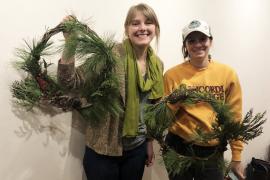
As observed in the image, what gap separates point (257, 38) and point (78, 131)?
61.0 inches

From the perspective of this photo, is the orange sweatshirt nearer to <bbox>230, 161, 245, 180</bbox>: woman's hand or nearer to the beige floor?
<bbox>230, 161, 245, 180</bbox>: woman's hand

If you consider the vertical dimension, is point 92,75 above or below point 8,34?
below

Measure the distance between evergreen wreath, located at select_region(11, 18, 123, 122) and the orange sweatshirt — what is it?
0.30 m

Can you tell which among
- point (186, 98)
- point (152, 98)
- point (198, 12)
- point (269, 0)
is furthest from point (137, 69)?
point (269, 0)

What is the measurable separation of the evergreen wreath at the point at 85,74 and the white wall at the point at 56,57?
0.09m

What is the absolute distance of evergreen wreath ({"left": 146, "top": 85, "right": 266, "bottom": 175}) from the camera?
1.16 m

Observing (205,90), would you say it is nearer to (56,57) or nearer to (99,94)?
(99,94)

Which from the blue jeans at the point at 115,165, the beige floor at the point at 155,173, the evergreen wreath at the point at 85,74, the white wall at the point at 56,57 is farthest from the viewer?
the beige floor at the point at 155,173

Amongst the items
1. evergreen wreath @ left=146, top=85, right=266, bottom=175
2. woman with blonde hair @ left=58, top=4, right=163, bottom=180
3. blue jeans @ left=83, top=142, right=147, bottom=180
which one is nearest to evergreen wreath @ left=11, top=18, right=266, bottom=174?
evergreen wreath @ left=146, top=85, right=266, bottom=175

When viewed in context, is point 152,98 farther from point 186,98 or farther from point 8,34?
point 8,34

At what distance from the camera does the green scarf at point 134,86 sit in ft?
4.45

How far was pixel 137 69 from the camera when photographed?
1.40 metres

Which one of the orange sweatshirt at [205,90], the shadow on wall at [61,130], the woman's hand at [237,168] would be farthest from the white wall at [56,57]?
the woman's hand at [237,168]

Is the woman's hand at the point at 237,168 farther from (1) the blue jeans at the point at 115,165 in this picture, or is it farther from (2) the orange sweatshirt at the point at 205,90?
(1) the blue jeans at the point at 115,165
